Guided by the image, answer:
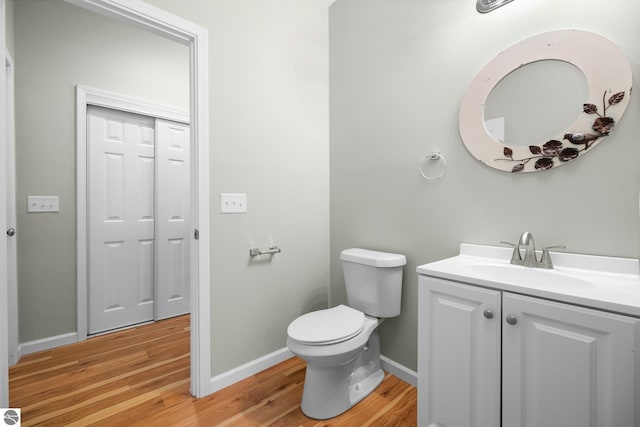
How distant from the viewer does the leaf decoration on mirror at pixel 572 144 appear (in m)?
1.06

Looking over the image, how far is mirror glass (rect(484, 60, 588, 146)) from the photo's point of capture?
3.76 ft

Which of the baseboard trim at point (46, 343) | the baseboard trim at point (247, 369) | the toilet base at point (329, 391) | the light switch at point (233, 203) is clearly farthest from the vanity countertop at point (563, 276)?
the baseboard trim at point (46, 343)

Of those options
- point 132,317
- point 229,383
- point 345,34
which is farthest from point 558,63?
point 132,317

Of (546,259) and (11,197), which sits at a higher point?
(11,197)

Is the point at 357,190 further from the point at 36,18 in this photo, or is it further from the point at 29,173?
the point at 36,18

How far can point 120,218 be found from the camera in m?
2.39

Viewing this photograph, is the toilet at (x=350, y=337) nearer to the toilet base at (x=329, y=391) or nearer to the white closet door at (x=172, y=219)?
the toilet base at (x=329, y=391)

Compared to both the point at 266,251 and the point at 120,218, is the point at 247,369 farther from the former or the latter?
the point at 120,218

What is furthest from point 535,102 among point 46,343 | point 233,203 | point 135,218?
point 46,343

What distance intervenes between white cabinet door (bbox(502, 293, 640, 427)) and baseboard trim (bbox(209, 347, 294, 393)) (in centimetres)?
134

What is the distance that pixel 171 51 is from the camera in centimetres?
256

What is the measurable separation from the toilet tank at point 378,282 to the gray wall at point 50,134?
215 cm

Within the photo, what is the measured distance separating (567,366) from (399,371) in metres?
1.07

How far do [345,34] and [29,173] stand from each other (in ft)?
7.95
